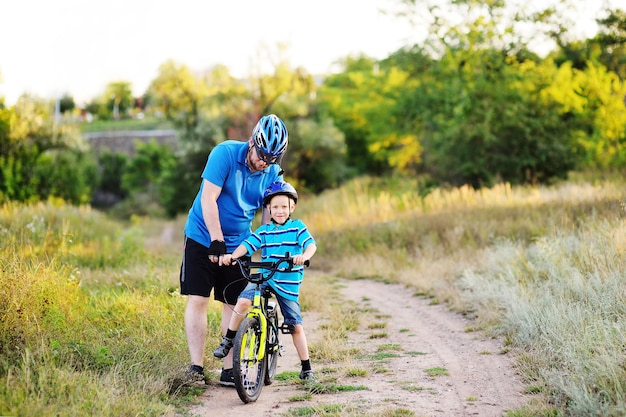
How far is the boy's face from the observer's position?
228 inches

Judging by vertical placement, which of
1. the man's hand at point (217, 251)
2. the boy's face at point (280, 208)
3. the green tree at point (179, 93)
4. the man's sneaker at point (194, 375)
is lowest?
the man's sneaker at point (194, 375)

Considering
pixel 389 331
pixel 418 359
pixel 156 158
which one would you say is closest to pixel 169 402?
pixel 418 359

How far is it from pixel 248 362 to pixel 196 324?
63cm

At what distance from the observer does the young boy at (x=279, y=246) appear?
579 cm

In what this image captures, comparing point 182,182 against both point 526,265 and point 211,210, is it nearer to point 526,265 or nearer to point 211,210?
point 526,265

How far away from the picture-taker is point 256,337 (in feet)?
18.9

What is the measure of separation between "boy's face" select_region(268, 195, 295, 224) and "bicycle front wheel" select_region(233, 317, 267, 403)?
2.70 feet

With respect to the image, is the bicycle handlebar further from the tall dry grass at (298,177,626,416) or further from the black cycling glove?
the tall dry grass at (298,177,626,416)

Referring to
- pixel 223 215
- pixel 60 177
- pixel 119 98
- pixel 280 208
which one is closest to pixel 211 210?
pixel 223 215

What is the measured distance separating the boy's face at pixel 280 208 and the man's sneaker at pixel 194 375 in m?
1.43

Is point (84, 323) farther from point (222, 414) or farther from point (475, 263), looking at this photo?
point (475, 263)

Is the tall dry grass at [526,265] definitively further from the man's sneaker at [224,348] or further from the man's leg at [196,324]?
the man's leg at [196,324]

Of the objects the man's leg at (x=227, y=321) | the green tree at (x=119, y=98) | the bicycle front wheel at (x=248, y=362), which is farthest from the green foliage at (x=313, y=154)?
the green tree at (x=119, y=98)

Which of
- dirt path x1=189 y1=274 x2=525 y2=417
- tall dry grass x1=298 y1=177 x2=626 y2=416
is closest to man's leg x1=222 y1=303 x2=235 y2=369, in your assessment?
dirt path x1=189 y1=274 x2=525 y2=417
